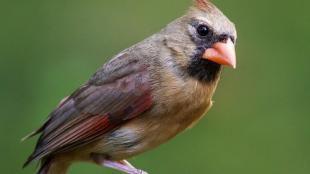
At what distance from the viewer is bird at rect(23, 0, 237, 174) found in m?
6.78

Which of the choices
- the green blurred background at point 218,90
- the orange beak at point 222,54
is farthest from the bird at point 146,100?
the green blurred background at point 218,90

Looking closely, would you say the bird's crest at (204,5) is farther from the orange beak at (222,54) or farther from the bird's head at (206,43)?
the orange beak at (222,54)

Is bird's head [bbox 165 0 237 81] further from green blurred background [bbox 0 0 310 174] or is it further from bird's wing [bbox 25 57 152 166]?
green blurred background [bbox 0 0 310 174]

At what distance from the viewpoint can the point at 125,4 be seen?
394 inches

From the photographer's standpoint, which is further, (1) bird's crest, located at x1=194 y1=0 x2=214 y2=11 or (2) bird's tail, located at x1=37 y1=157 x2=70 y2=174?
(2) bird's tail, located at x1=37 y1=157 x2=70 y2=174

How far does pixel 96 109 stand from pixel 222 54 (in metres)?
0.81

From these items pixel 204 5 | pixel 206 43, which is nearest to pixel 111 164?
pixel 206 43

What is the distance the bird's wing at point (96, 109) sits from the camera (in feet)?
22.4

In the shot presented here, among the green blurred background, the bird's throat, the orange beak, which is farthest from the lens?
the green blurred background

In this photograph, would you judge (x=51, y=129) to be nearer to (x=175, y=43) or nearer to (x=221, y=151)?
(x=175, y=43)

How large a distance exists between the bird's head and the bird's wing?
0.85 ft

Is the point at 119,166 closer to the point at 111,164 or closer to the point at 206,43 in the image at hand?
the point at 111,164

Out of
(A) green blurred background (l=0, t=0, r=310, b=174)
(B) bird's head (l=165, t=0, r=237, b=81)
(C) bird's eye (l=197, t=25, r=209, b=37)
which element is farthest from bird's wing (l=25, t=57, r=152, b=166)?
(A) green blurred background (l=0, t=0, r=310, b=174)

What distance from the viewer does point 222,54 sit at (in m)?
6.73
